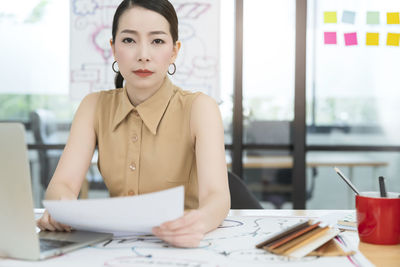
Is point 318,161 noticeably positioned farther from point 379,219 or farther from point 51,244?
point 51,244

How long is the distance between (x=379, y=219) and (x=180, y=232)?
395 millimetres

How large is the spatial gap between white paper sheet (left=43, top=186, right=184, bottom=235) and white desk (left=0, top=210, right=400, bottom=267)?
4 centimetres

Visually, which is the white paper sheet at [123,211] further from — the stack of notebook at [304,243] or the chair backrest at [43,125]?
the chair backrest at [43,125]

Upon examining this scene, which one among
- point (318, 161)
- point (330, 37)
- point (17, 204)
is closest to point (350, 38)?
point (330, 37)

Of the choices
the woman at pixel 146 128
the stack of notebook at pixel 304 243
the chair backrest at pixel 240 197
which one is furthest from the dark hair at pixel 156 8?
the stack of notebook at pixel 304 243

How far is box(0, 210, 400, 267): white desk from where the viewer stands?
0.75 meters

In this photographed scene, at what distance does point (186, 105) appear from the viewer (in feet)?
4.28

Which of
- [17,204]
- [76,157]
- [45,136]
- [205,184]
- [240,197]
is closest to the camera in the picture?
[17,204]

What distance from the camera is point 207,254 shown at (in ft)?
2.62

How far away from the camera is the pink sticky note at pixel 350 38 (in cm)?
286

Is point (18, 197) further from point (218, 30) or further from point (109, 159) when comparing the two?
point (218, 30)

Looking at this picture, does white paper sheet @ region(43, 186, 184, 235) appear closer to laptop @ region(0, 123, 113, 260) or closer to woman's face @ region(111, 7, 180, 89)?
laptop @ region(0, 123, 113, 260)

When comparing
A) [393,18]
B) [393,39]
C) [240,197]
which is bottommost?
[240,197]

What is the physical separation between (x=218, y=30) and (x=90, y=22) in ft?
2.66
